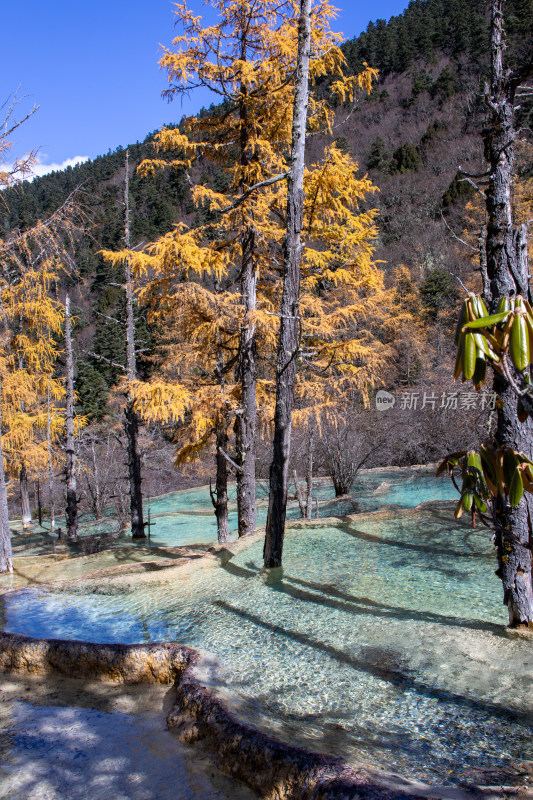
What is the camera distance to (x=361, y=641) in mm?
4242

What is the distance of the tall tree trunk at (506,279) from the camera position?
409 cm

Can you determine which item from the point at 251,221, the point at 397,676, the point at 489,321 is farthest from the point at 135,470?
the point at 489,321

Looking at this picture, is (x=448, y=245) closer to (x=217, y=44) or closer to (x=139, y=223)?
(x=139, y=223)

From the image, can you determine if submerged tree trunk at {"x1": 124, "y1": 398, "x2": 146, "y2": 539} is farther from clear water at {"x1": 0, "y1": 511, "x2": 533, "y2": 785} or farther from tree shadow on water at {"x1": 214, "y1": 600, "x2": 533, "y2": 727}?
tree shadow on water at {"x1": 214, "y1": 600, "x2": 533, "y2": 727}

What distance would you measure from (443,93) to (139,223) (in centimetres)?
4456

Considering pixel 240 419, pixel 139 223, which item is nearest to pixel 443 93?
pixel 139 223

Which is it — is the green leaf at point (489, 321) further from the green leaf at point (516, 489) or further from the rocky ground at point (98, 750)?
the rocky ground at point (98, 750)

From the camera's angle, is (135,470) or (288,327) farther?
(135,470)

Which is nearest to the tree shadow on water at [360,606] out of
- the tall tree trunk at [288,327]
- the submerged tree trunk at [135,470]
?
the tall tree trunk at [288,327]

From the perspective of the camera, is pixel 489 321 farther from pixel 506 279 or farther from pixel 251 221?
pixel 251 221

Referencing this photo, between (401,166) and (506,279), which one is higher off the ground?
(401,166)

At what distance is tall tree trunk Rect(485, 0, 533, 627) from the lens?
13.4ft

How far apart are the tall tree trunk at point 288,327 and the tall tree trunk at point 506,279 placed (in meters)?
2.71

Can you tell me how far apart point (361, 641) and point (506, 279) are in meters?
2.95
